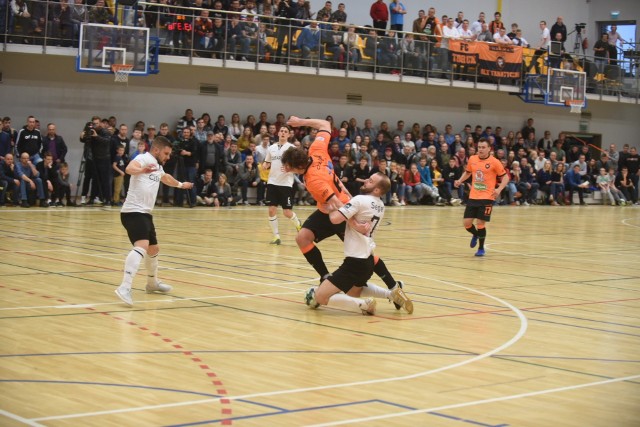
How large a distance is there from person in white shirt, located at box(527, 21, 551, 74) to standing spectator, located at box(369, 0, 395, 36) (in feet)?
21.8

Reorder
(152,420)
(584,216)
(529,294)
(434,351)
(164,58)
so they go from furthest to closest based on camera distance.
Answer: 1. (584,216)
2. (164,58)
3. (529,294)
4. (434,351)
5. (152,420)

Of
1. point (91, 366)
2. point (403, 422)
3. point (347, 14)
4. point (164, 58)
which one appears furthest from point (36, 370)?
point (347, 14)

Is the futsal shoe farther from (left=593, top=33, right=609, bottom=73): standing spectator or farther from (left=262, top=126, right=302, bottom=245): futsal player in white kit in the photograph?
(left=593, top=33, right=609, bottom=73): standing spectator

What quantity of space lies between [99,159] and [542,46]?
2142 cm

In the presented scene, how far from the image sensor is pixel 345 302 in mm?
10375

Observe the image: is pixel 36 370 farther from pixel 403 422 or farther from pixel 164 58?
pixel 164 58

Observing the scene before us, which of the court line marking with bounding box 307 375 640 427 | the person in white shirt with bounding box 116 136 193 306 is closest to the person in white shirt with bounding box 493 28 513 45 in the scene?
the person in white shirt with bounding box 116 136 193 306

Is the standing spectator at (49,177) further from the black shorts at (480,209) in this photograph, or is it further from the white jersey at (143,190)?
the white jersey at (143,190)

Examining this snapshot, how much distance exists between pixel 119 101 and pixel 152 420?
1001 inches

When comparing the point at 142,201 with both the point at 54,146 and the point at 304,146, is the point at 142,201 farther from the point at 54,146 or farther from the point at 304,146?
the point at 304,146

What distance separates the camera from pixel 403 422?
6.20 m

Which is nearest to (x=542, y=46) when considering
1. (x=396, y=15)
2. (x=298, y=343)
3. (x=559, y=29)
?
(x=559, y=29)

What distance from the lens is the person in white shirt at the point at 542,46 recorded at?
123 feet

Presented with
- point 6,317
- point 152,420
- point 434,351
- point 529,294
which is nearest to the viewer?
point 152,420
